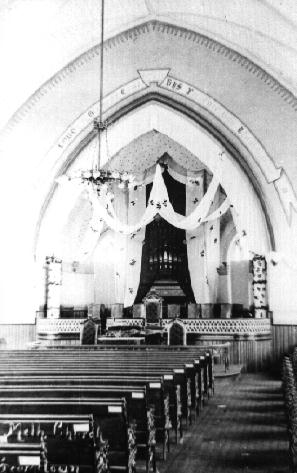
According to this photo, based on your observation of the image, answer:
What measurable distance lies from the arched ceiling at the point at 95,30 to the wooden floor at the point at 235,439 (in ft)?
19.2

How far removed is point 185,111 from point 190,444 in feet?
30.0

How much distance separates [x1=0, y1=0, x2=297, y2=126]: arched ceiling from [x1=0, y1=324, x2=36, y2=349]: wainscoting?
4.82 metres

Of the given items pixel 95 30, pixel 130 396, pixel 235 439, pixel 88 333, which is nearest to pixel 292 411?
pixel 130 396

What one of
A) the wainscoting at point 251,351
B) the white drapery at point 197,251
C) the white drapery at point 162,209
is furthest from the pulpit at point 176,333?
the white drapery at point 197,251

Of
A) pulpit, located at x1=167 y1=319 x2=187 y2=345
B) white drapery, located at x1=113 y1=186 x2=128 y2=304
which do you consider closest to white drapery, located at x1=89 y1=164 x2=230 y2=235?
white drapery, located at x1=113 y1=186 x2=128 y2=304

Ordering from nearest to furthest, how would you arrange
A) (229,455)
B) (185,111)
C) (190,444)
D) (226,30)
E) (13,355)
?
1. (229,455)
2. (190,444)
3. (13,355)
4. (226,30)
5. (185,111)

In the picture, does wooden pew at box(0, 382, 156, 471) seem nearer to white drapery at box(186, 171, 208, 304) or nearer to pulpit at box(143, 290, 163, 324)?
pulpit at box(143, 290, 163, 324)

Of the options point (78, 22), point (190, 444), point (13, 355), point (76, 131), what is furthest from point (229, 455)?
point (76, 131)

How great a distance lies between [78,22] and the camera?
11375 millimetres

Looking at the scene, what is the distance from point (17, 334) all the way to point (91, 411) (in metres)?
10.5

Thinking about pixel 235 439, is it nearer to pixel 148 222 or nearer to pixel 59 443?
pixel 59 443

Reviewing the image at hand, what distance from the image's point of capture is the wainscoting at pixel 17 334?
44.9 feet

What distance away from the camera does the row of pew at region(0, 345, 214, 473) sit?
109 inches

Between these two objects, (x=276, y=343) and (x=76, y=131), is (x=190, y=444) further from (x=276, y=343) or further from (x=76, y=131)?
(x=76, y=131)
